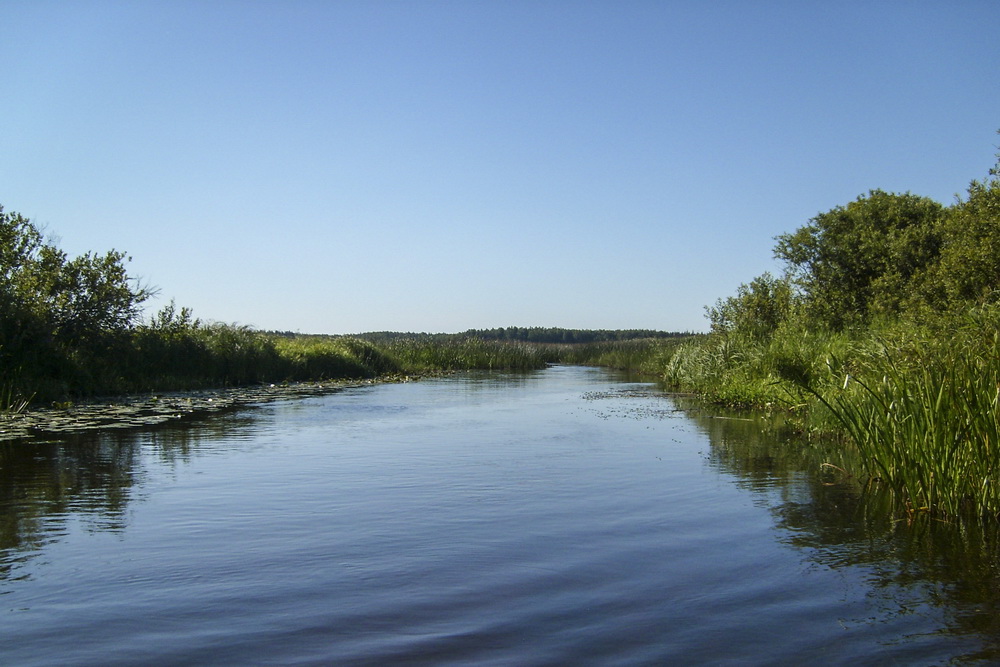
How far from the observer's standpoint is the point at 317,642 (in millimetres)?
5070

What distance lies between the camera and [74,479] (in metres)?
10.7

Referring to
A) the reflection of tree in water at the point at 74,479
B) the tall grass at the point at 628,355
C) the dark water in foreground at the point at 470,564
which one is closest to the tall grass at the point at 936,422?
the dark water in foreground at the point at 470,564

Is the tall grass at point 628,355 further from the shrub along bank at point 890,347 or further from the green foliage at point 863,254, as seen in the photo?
the green foliage at point 863,254

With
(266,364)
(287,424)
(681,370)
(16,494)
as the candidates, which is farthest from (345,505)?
(266,364)

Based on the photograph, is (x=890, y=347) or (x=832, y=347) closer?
(x=890, y=347)

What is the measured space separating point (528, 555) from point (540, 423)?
11.5 m

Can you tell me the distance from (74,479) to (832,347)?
15.6 m

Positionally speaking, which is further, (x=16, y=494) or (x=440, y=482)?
(x=440, y=482)

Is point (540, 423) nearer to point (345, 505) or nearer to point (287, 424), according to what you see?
point (287, 424)

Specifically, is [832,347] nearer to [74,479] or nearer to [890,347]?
[890,347]

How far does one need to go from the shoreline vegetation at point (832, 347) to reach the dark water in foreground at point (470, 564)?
905mm

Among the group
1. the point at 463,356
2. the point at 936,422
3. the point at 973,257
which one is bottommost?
the point at 936,422

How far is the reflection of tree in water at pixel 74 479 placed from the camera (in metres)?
7.92

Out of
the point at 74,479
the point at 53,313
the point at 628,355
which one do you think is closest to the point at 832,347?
the point at 74,479
